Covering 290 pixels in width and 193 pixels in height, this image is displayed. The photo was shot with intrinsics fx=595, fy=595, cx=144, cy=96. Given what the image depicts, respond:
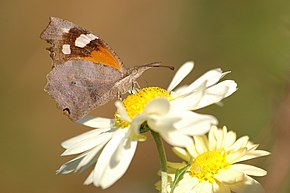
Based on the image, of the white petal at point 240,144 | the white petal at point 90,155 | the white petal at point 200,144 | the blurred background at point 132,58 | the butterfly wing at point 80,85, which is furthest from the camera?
the blurred background at point 132,58

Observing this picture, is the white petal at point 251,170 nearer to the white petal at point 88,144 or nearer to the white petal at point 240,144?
the white petal at point 240,144

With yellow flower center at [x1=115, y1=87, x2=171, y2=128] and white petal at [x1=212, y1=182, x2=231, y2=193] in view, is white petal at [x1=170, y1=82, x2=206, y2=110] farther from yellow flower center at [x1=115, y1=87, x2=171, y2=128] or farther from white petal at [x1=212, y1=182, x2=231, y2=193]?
white petal at [x1=212, y1=182, x2=231, y2=193]

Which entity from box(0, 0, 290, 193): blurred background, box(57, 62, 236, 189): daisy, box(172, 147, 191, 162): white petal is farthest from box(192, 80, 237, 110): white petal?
box(0, 0, 290, 193): blurred background

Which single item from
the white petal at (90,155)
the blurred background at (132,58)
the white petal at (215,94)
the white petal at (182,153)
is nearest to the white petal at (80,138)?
the white petal at (90,155)

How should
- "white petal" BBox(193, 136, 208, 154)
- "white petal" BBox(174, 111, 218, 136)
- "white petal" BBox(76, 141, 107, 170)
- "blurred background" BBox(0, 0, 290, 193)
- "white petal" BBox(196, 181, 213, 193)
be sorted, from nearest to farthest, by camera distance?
"white petal" BBox(174, 111, 218, 136)
"white petal" BBox(76, 141, 107, 170)
"white petal" BBox(196, 181, 213, 193)
"white petal" BBox(193, 136, 208, 154)
"blurred background" BBox(0, 0, 290, 193)

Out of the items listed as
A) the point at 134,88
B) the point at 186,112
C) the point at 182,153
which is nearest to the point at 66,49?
the point at 134,88
